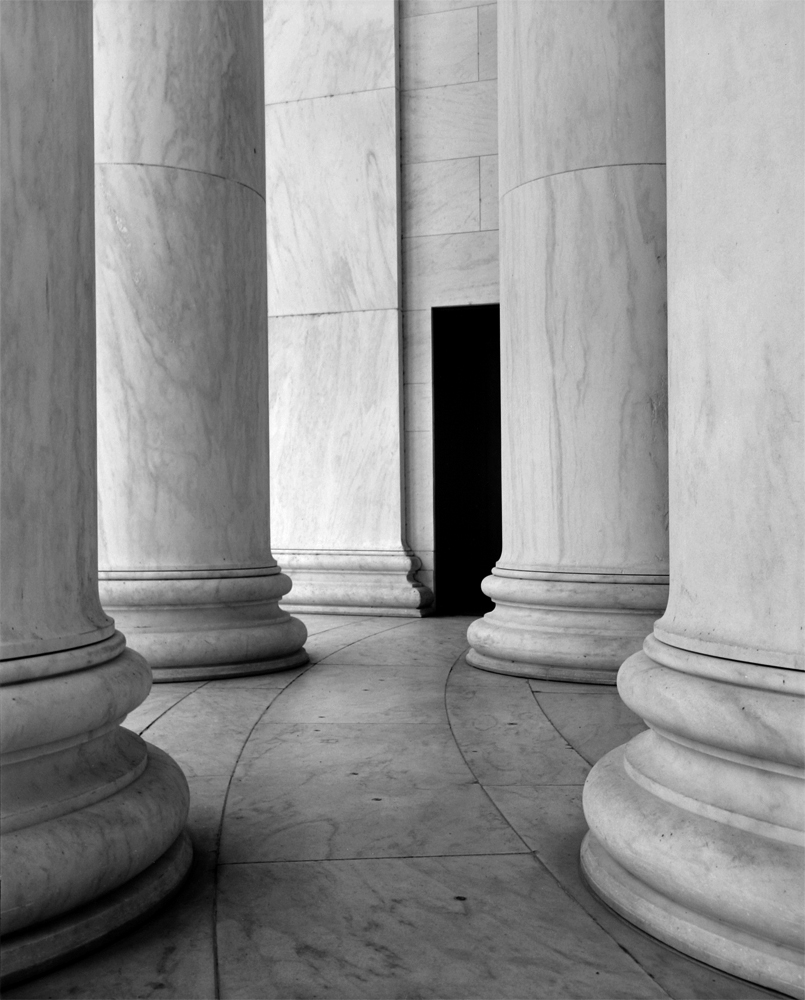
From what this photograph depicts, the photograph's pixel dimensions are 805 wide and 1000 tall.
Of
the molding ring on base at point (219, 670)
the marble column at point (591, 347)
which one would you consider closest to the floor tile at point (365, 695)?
the molding ring on base at point (219, 670)

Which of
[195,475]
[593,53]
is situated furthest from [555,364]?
[195,475]

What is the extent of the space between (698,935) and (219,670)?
26218mm

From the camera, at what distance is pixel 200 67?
39562 millimetres

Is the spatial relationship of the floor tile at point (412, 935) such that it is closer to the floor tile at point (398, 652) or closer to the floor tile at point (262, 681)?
the floor tile at point (262, 681)

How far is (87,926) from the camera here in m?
15.7

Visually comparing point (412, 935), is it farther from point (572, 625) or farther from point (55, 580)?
point (572, 625)

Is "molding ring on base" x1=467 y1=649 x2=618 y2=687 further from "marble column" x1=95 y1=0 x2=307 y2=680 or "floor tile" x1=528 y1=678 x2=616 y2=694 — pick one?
"marble column" x1=95 y1=0 x2=307 y2=680

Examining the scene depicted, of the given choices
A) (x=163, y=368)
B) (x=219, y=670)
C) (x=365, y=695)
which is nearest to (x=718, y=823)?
(x=365, y=695)

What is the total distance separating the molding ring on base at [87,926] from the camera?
14.8m

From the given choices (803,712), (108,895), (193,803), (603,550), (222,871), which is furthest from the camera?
(603,550)

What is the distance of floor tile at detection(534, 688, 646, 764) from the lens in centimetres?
2817

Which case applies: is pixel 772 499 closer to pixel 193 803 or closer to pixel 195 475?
pixel 193 803

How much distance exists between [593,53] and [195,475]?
882 inches

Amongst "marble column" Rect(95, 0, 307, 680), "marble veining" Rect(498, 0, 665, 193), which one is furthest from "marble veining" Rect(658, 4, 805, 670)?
"marble column" Rect(95, 0, 307, 680)
